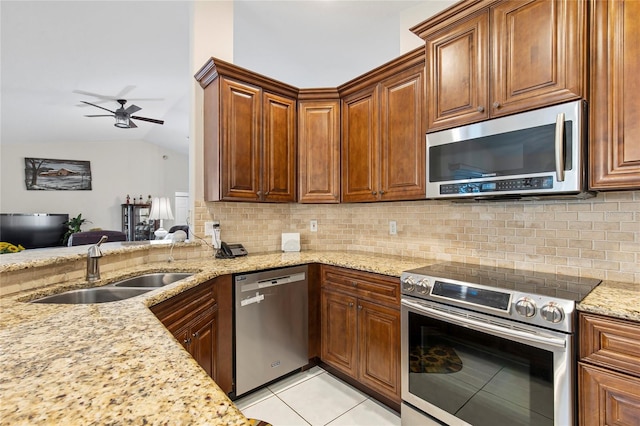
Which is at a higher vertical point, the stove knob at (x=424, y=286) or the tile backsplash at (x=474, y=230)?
the tile backsplash at (x=474, y=230)

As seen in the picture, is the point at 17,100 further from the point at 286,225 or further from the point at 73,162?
the point at 286,225

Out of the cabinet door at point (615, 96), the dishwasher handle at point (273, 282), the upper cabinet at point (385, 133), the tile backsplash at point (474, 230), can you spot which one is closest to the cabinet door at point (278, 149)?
the tile backsplash at point (474, 230)

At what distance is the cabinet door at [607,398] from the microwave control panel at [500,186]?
81 cm

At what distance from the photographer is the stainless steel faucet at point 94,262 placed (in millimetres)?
1702

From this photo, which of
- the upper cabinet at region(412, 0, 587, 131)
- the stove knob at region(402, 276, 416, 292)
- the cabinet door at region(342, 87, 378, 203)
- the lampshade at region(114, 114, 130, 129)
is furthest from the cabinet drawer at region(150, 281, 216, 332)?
the lampshade at region(114, 114, 130, 129)

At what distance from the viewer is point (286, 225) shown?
3.21 metres

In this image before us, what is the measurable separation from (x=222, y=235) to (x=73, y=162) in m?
7.00

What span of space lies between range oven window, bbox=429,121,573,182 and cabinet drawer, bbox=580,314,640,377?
0.70 meters

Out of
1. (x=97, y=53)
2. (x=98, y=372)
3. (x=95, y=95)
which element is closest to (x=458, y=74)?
(x=98, y=372)

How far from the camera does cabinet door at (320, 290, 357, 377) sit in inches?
89.0

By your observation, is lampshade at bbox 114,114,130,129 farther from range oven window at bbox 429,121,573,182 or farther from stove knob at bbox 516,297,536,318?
stove knob at bbox 516,297,536,318

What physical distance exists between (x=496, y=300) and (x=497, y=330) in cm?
14

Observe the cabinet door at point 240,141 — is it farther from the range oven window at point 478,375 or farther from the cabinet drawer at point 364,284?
the range oven window at point 478,375

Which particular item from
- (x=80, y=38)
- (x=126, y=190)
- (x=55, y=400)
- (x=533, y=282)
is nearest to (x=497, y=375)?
(x=533, y=282)
